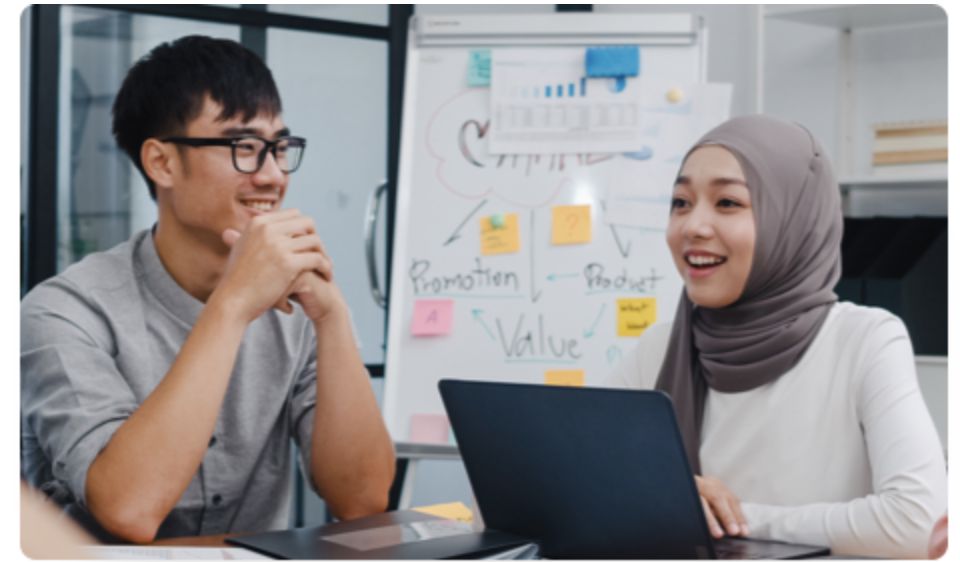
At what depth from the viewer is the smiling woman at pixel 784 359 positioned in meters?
1.28

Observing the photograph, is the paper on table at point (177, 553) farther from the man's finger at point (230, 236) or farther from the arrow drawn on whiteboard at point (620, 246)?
the arrow drawn on whiteboard at point (620, 246)

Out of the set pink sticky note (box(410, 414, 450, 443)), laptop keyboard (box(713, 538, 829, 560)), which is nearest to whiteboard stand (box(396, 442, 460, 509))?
pink sticky note (box(410, 414, 450, 443))

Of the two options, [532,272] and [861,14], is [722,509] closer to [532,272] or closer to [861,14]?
[532,272]

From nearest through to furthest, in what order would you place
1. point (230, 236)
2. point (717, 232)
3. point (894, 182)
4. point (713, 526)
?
point (713, 526) → point (717, 232) → point (230, 236) → point (894, 182)

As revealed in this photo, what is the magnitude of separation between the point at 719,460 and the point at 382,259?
216cm

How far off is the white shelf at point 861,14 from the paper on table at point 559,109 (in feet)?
2.09

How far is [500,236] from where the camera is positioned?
262 cm

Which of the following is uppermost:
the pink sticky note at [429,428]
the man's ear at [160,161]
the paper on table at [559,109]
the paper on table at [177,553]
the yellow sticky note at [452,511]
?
the paper on table at [559,109]

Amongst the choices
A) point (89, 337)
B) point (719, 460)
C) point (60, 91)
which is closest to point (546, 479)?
point (719, 460)

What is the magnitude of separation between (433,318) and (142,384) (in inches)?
46.0

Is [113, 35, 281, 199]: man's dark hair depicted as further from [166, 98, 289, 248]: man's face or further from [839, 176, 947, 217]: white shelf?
[839, 176, 947, 217]: white shelf

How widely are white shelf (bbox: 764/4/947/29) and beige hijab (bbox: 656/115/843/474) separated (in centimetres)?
152

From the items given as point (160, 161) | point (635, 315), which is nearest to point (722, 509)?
point (160, 161)

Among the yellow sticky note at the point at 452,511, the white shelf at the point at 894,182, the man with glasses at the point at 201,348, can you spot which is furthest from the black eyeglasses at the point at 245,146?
the white shelf at the point at 894,182
